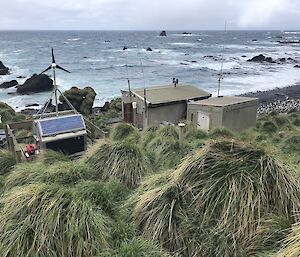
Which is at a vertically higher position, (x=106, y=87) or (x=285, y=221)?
(x=285, y=221)

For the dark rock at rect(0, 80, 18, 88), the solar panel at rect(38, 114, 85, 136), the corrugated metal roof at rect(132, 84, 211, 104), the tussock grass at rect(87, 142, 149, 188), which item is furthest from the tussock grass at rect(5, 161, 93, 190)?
the dark rock at rect(0, 80, 18, 88)

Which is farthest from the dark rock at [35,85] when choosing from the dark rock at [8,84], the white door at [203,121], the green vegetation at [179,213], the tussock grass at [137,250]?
the tussock grass at [137,250]

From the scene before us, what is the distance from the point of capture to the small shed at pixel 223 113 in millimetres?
15383

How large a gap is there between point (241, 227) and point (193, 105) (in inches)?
463

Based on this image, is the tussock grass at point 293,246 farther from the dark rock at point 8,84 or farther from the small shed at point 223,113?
the dark rock at point 8,84

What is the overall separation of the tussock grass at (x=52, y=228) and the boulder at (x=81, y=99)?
24388 millimetres

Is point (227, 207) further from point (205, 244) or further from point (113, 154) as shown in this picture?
point (113, 154)

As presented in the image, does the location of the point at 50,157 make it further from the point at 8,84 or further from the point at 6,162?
the point at 8,84

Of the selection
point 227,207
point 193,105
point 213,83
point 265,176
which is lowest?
point 213,83

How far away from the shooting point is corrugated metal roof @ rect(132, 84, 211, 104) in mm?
16938

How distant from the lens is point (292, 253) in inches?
141

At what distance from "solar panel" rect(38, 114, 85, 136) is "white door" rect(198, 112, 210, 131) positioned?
22.4 feet

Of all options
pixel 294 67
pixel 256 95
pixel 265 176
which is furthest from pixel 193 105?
pixel 294 67

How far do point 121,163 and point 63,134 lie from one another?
321 centimetres
